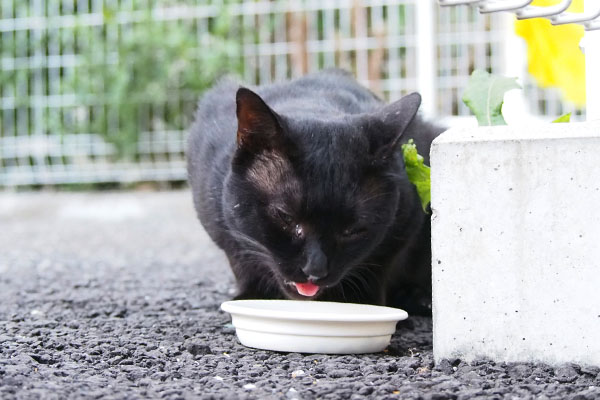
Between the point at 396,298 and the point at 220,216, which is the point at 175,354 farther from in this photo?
the point at 396,298

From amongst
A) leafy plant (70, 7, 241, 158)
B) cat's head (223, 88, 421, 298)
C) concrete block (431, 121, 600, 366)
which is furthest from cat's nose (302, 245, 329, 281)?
leafy plant (70, 7, 241, 158)

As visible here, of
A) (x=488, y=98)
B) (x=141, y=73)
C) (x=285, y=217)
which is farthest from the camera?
(x=141, y=73)

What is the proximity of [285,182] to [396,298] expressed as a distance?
0.84 m

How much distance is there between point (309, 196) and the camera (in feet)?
6.06

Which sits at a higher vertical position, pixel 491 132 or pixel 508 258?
pixel 491 132

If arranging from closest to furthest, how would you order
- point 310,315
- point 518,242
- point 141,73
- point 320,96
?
point 518,242, point 310,315, point 320,96, point 141,73

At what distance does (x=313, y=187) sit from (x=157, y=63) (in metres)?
4.51

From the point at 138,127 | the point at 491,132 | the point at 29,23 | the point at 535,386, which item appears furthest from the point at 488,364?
the point at 29,23

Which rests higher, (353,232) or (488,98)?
(488,98)

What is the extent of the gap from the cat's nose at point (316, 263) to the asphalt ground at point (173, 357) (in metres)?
0.18

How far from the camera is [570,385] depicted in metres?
1.56

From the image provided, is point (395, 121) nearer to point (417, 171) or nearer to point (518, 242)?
point (417, 171)

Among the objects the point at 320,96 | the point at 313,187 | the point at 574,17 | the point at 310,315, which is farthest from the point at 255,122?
the point at 574,17

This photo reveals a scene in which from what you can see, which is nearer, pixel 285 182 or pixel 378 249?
pixel 285 182
